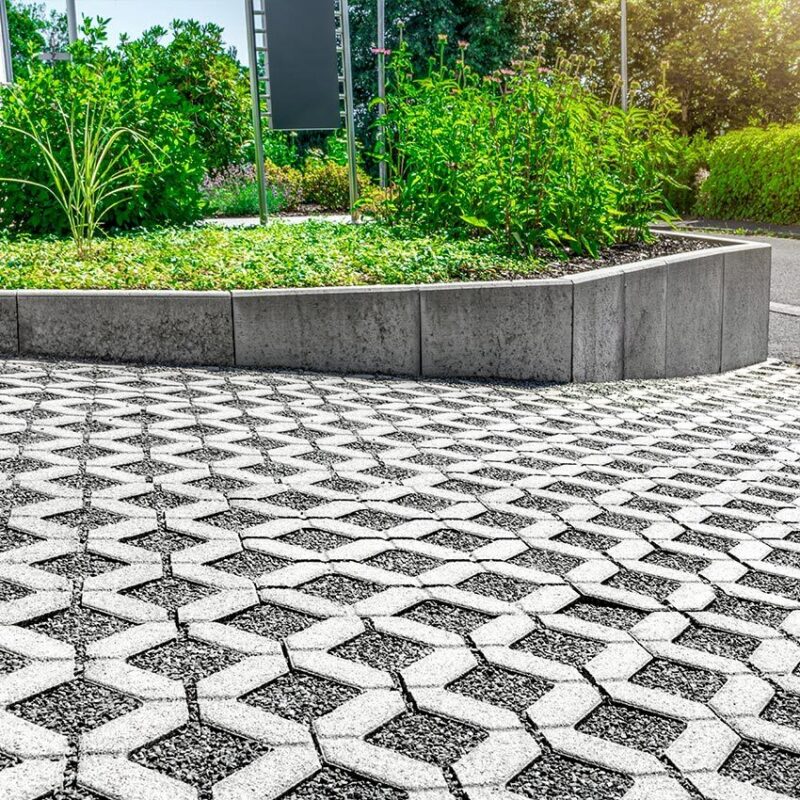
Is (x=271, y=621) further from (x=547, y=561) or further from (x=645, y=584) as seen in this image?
(x=645, y=584)

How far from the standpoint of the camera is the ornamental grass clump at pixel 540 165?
8.74 m

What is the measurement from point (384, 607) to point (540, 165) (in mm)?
6152

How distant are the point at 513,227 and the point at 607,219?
0.86 m

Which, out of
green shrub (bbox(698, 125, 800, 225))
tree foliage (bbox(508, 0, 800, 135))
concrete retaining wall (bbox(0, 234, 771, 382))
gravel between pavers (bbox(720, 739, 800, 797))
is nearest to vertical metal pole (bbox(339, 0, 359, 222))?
concrete retaining wall (bbox(0, 234, 771, 382))

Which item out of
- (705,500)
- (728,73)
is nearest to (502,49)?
(728,73)

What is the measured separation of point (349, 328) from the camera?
6820 millimetres

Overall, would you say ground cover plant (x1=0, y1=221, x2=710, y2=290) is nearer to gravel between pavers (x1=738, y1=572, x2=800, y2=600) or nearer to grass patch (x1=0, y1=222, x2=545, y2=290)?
grass patch (x1=0, y1=222, x2=545, y2=290)

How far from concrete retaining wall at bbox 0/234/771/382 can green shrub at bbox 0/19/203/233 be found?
3900 mm

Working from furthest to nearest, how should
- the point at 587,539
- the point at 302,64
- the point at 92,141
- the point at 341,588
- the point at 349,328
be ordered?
the point at 302,64 < the point at 92,141 < the point at 349,328 < the point at 587,539 < the point at 341,588

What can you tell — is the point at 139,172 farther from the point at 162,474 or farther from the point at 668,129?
the point at 162,474

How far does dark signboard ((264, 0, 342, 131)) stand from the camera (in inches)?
537

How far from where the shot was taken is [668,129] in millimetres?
9711

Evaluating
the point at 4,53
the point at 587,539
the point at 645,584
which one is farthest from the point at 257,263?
the point at 4,53

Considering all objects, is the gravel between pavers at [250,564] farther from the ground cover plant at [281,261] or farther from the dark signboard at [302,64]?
the dark signboard at [302,64]
